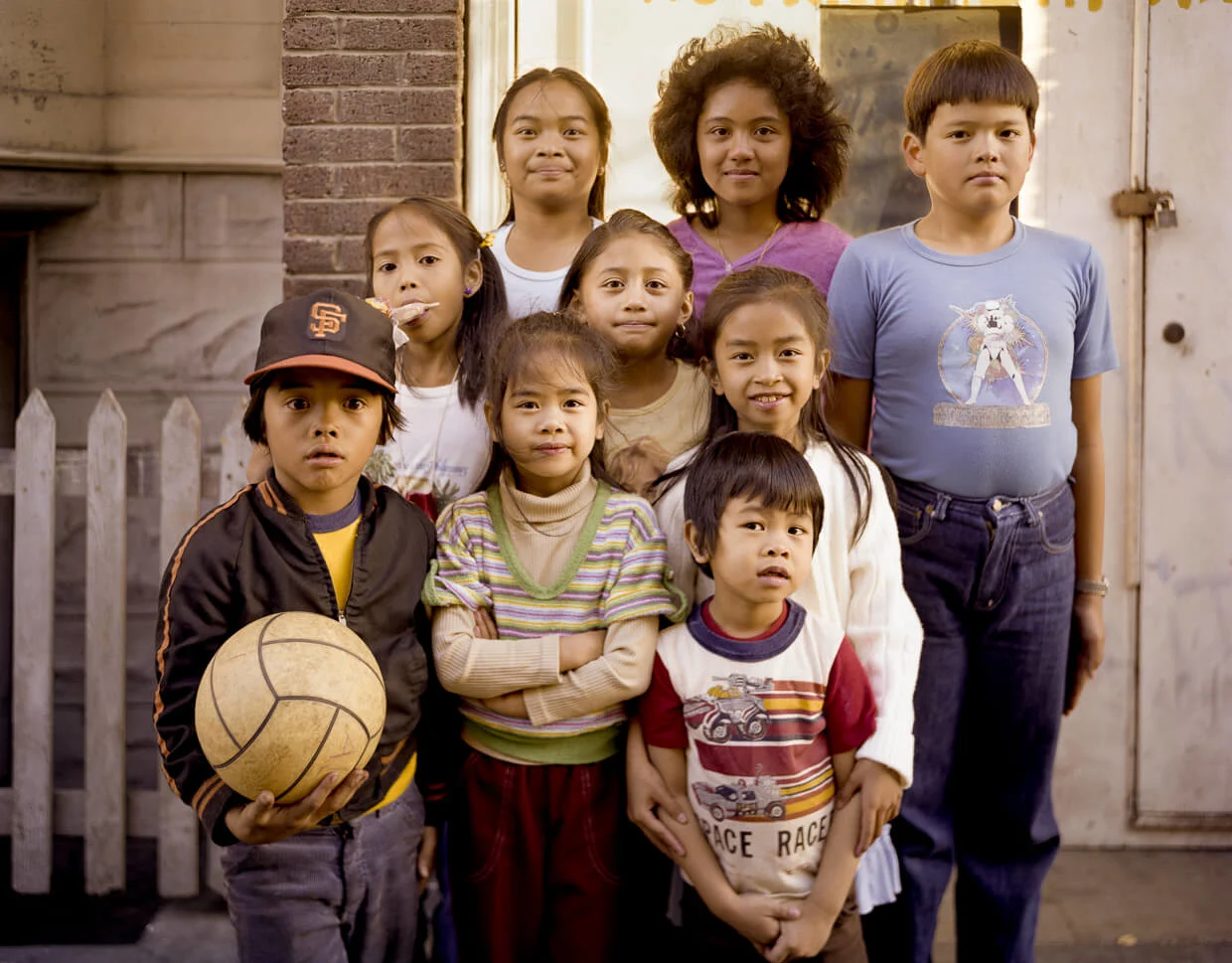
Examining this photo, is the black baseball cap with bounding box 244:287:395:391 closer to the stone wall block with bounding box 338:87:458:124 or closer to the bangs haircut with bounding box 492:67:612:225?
the bangs haircut with bounding box 492:67:612:225

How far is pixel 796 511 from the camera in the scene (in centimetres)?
228

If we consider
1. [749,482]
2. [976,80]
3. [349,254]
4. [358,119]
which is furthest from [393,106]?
[749,482]

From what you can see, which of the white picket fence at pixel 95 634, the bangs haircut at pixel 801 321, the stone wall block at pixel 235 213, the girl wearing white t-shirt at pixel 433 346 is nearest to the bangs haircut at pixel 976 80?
the bangs haircut at pixel 801 321

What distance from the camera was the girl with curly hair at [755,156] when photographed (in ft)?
10.1

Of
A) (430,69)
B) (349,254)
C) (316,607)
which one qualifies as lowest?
(316,607)

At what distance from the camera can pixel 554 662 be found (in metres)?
2.24

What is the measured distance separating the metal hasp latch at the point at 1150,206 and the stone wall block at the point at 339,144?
2683 millimetres

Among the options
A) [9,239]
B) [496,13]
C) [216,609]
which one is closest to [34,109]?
[9,239]

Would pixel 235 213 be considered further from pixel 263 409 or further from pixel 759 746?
pixel 759 746

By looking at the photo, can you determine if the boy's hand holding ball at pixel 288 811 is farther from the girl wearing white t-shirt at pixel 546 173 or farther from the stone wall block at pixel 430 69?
the stone wall block at pixel 430 69

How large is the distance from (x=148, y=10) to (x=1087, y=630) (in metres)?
5.75

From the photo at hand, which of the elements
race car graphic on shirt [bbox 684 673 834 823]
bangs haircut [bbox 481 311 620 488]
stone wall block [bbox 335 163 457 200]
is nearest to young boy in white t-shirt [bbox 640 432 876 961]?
race car graphic on shirt [bbox 684 673 834 823]

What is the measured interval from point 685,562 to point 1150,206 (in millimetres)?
2764

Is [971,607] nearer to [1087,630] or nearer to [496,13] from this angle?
[1087,630]
